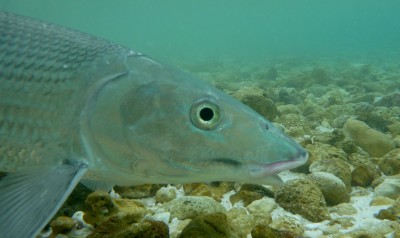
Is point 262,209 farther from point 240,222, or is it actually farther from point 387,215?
point 387,215

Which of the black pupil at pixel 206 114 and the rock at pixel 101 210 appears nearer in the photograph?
the black pupil at pixel 206 114

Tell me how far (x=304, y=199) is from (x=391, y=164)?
6.28 ft

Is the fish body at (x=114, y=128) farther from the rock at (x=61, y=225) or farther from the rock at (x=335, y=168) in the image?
the rock at (x=335, y=168)

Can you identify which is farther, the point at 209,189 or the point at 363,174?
the point at 363,174

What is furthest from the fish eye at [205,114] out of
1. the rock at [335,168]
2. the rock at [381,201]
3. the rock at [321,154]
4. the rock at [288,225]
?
the rock at [321,154]

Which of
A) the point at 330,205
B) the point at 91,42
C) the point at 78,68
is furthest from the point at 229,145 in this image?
the point at 330,205

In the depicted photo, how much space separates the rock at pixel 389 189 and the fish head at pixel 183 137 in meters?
2.48

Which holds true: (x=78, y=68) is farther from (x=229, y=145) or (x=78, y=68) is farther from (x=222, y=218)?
(x=222, y=218)

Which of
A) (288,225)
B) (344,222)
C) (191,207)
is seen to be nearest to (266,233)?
(288,225)

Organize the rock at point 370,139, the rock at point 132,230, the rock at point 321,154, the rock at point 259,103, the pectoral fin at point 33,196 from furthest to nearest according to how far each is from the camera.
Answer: the rock at point 259,103, the rock at point 370,139, the rock at point 321,154, the rock at point 132,230, the pectoral fin at point 33,196

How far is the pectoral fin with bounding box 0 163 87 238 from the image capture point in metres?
1.72

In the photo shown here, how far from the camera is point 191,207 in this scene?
3.26 m

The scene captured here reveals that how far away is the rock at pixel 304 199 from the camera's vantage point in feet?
11.3

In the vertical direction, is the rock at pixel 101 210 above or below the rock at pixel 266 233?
below
